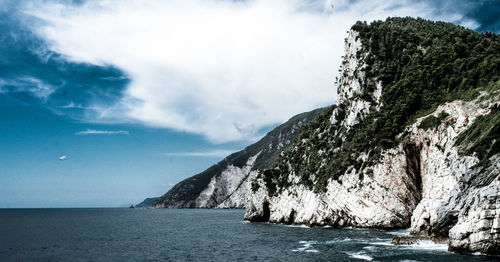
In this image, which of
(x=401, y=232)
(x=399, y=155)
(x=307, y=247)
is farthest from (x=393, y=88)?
(x=307, y=247)

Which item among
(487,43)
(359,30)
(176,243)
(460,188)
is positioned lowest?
(176,243)

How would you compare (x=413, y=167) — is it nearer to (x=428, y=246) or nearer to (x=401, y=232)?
(x=401, y=232)

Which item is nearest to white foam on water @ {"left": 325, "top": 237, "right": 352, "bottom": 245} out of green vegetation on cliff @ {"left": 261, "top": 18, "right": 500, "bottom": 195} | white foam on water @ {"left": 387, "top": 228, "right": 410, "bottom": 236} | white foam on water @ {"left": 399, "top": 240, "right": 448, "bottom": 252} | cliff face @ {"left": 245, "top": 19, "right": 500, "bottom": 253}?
white foam on water @ {"left": 387, "top": 228, "right": 410, "bottom": 236}

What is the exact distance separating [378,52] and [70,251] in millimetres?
73995

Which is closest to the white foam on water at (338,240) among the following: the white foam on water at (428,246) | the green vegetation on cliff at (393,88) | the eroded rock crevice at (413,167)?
the white foam on water at (428,246)

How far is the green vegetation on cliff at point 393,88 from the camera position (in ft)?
179

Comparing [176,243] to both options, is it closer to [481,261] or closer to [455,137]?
[481,261]

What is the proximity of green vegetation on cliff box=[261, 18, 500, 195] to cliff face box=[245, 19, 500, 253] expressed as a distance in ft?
0.80

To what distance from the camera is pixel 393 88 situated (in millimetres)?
65812

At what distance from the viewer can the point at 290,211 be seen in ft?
246

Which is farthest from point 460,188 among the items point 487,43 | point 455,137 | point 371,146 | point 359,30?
point 359,30

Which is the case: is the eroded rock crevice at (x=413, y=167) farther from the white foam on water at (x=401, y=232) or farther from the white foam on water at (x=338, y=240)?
the white foam on water at (x=338, y=240)

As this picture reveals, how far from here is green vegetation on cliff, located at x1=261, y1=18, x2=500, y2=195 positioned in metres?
54.5

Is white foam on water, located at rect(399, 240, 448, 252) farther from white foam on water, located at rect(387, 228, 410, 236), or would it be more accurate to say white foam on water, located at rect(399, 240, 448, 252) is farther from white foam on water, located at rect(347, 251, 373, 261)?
white foam on water, located at rect(387, 228, 410, 236)
